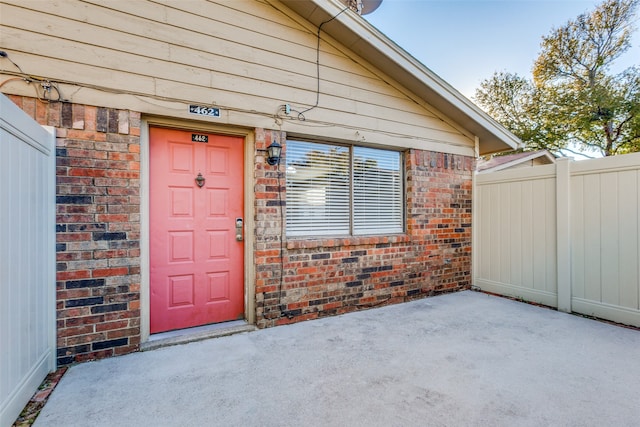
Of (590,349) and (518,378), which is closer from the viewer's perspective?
(518,378)

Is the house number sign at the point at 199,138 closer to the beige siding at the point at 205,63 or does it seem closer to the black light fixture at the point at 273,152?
the beige siding at the point at 205,63

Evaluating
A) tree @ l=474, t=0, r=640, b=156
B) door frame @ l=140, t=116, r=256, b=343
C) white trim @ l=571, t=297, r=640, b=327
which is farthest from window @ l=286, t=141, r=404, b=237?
tree @ l=474, t=0, r=640, b=156

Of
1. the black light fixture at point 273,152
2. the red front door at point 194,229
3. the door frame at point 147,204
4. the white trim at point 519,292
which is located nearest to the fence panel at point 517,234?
the white trim at point 519,292

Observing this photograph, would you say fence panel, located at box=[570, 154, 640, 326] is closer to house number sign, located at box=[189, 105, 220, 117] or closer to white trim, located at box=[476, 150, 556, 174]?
white trim, located at box=[476, 150, 556, 174]

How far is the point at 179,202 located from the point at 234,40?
5.89 ft

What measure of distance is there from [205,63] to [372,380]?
325 centimetres

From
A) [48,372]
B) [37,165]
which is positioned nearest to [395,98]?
[37,165]

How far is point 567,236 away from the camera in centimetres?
381

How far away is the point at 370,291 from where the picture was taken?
3988mm

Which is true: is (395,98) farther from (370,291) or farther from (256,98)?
(370,291)

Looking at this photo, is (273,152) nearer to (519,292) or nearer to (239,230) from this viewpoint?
(239,230)

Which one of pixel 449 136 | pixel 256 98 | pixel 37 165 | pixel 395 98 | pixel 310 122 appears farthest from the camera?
pixel 449 136

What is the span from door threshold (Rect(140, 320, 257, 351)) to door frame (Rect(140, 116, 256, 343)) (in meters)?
0.08

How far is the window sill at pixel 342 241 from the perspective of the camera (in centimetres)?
348
